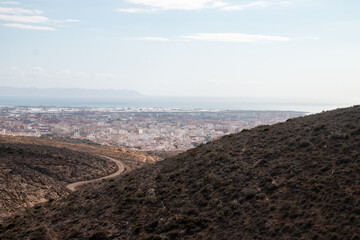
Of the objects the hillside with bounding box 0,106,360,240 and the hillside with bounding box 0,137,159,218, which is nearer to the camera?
the hillside with bounding box 0,106,360,240

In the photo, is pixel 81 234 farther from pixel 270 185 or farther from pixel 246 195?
pixel 270 185

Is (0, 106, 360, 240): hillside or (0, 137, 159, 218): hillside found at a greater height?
(0, 106, 360, 240): hillside

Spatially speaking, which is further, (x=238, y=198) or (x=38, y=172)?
(x=38, y=172)

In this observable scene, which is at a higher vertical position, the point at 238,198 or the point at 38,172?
the point at 238,198

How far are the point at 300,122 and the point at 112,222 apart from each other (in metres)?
15.3

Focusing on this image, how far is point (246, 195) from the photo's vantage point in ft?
45.2

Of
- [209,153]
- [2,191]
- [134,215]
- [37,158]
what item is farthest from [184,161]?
[37,158]

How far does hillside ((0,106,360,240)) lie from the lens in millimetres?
11336

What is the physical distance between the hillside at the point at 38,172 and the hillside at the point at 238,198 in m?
4.77

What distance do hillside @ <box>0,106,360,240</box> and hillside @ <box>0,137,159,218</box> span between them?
4.77m

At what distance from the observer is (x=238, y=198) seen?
13.8 metres

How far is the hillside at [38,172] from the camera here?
23953mm

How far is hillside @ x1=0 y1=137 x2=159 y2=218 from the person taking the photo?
78.6 feet

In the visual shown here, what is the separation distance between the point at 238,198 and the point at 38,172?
77.8 feet
